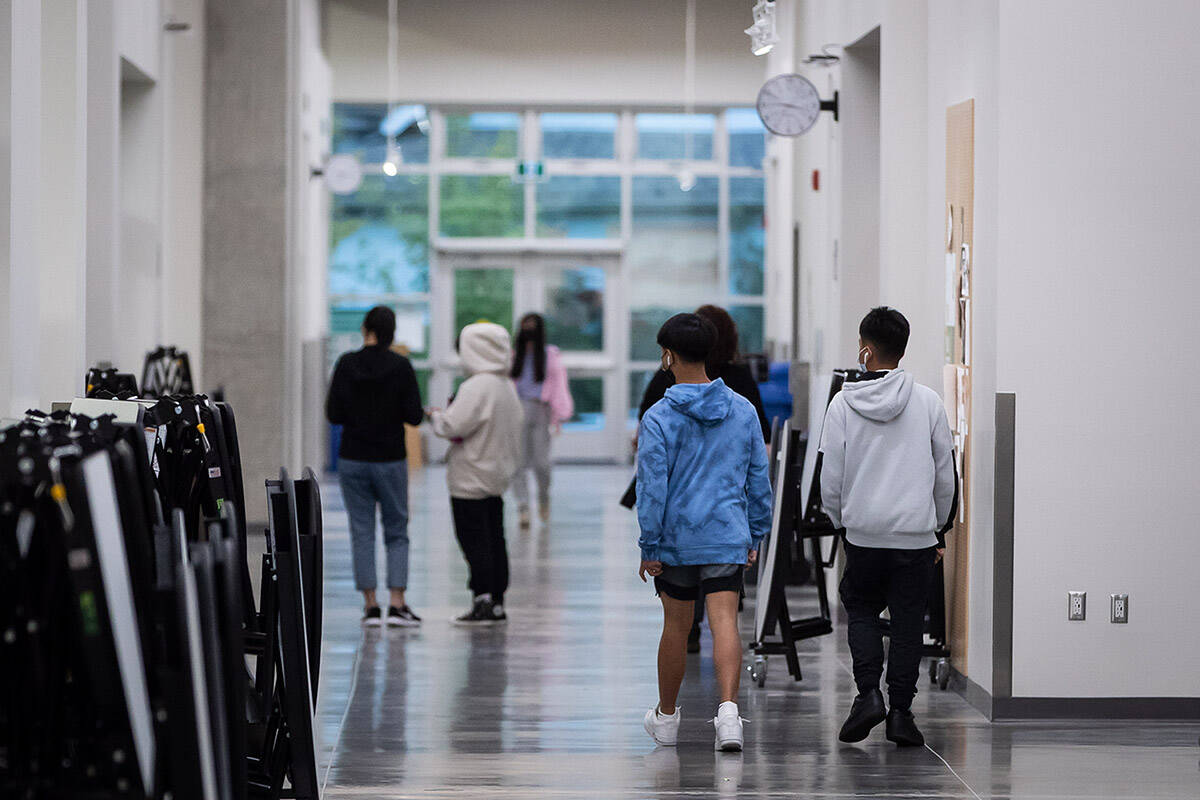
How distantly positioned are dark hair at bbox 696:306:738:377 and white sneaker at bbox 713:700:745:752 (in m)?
1.89

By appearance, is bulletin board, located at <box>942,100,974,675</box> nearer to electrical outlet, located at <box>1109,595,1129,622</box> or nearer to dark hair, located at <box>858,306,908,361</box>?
electrical outlet, located at <box>1109,595,1129,622</box>

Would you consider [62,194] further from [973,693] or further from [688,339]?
[973,693]

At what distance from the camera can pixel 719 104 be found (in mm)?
17672

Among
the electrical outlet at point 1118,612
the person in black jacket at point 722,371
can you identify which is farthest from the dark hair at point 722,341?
the electrical outlet at point 1118,612

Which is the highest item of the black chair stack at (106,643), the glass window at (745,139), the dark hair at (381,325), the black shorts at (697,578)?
the glass window at (745,139)

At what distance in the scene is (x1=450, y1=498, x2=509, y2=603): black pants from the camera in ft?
25.0

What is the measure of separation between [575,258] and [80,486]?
16.0 meters

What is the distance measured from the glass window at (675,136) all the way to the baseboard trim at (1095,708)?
13.1 metres

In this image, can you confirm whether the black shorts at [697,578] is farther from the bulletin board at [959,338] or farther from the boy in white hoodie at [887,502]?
the bulletin board at [959,338]

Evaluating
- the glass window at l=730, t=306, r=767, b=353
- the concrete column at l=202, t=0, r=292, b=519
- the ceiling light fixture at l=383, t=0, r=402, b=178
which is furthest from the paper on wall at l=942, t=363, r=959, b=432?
the glass window at l=730, t=306, r=767, b=353

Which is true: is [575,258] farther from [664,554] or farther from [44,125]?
[664,554]

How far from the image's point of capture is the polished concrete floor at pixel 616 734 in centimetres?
474

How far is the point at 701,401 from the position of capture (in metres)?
5.06

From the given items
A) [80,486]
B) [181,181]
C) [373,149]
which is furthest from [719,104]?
[80,486]
